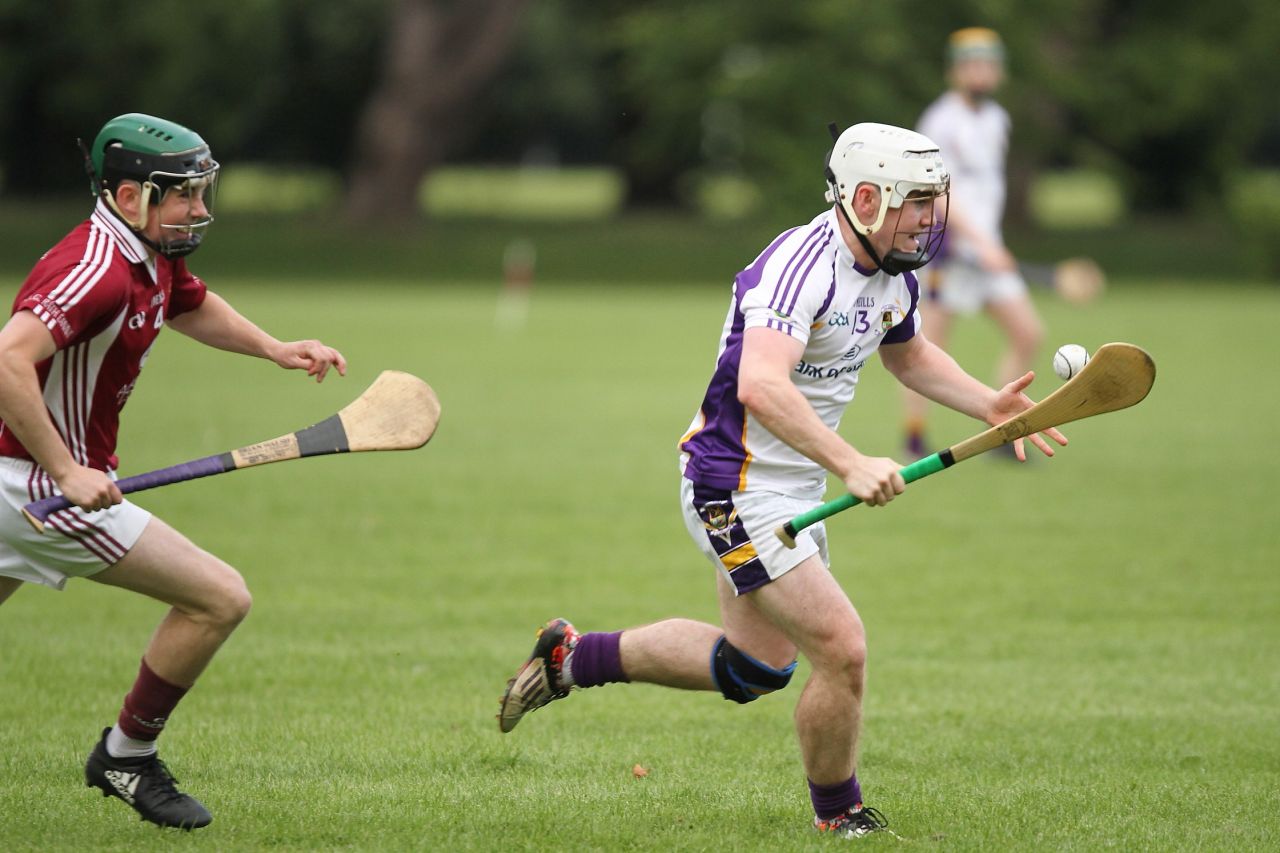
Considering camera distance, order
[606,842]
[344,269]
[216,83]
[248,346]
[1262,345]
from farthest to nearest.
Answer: [216,83]
[344,269]
[1262,345]
[248,346]
[606,842]

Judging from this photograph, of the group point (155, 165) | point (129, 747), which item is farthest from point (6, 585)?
point (155, 165)

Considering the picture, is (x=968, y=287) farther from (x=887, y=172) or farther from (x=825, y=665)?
(x=825, y=665)

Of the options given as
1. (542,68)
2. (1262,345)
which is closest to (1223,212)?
(542,68)

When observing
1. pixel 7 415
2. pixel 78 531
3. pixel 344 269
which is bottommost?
pixel 344 269

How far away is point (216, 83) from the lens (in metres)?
41.8

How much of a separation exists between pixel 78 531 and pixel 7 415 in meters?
0.41

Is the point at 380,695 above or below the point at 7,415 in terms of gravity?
below

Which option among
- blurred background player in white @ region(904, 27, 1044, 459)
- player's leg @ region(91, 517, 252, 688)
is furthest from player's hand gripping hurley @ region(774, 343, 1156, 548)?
blurred background player in white @ region(904, 27, 1044, 459)

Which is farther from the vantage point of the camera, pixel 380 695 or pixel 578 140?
pixel 578 140

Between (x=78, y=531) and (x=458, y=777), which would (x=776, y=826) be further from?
(x=78, y=531)

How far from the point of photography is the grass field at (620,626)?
17.6ft

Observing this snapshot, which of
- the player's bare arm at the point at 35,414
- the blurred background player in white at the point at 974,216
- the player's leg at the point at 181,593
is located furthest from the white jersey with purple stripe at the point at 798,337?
the blurred background player in white at the point at 974,216

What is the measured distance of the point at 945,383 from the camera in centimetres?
554

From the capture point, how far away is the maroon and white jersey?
188 inches
